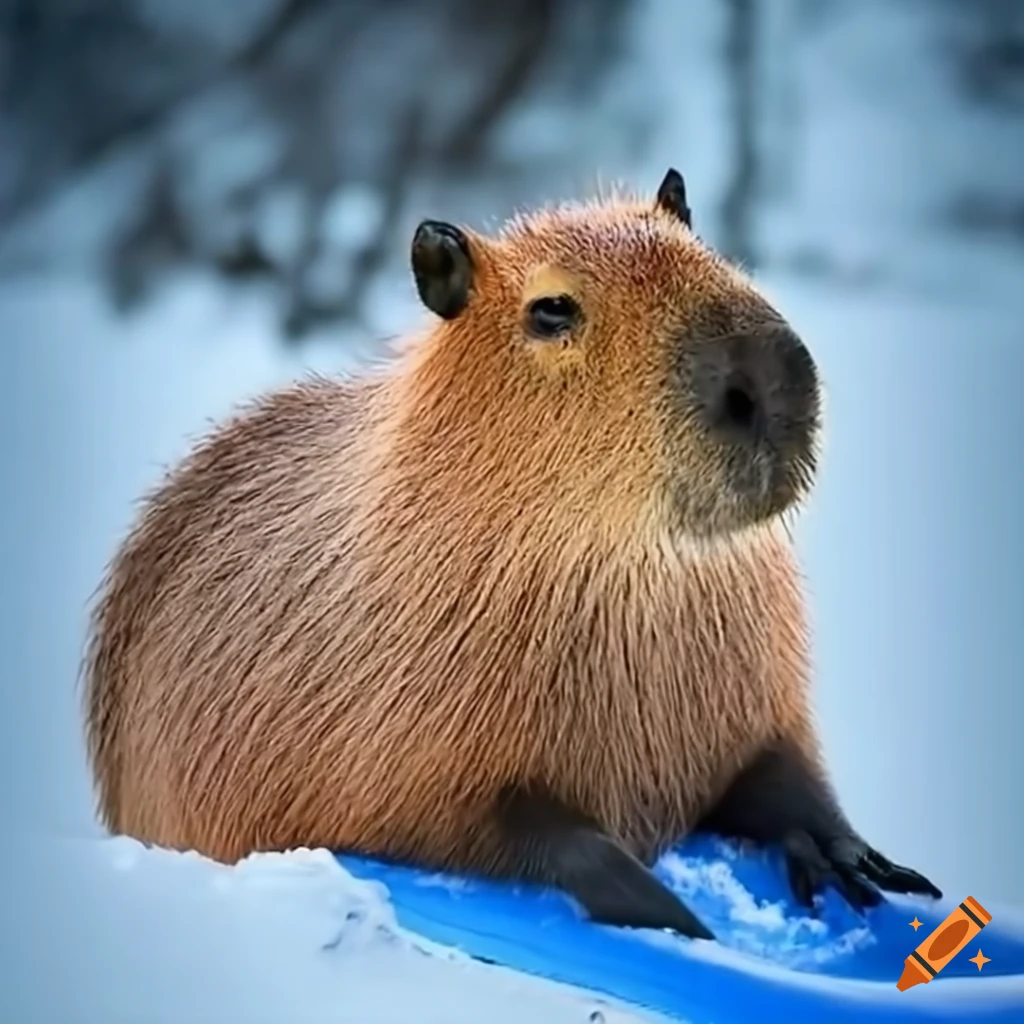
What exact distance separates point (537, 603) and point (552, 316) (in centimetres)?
22

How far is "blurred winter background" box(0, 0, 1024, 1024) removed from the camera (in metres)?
1.56

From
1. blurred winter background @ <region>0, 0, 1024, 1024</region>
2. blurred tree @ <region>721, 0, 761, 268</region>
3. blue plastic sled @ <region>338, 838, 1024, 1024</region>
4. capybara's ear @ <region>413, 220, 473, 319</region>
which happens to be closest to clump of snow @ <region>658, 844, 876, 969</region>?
blue plastic sled @ <region>338, 838, 1024, 1024</region>

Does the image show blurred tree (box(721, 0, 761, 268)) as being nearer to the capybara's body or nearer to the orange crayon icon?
the capybara's body

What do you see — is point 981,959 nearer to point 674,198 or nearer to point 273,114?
point 674,198

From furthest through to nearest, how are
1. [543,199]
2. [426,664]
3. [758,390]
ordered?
[543,199] < [426,664] < [758,390]

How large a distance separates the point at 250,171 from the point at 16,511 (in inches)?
15.5

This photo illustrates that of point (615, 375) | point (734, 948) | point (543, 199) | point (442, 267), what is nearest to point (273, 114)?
point (543, 199)

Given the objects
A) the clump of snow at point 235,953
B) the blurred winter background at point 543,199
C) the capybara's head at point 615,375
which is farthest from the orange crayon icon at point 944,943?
the capybara's head at point 615,375

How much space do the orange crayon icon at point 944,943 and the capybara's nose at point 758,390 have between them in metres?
0.45

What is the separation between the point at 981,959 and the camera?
4.51ft

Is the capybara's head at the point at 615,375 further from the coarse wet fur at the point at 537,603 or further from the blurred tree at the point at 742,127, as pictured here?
the blurred tree at the point at 742,127

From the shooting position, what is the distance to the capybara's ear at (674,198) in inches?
54.1

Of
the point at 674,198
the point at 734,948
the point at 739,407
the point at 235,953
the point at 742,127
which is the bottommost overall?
the point at 235,953

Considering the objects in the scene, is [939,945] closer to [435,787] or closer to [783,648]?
[783,648]
